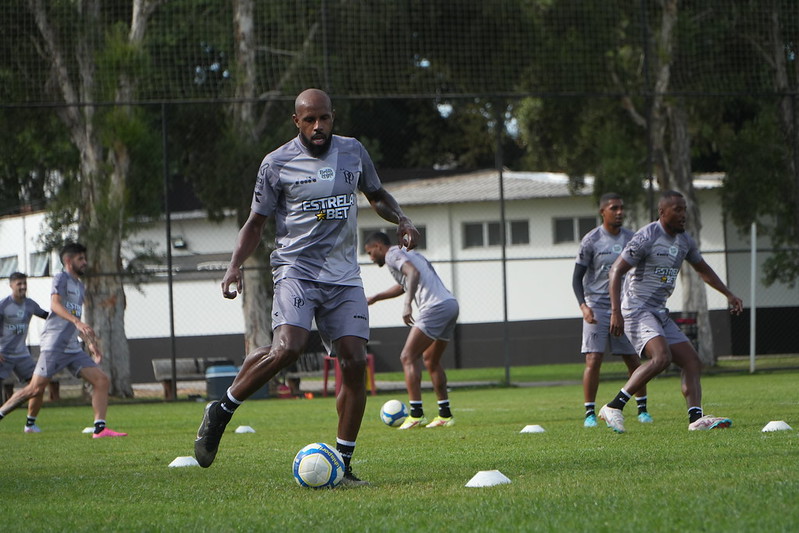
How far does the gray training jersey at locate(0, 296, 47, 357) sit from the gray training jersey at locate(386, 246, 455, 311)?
15.6 ft

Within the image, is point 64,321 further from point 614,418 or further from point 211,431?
point 211,431

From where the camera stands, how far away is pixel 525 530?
15.4 feet

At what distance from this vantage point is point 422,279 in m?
12.2

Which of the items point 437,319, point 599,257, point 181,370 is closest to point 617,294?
point 599,257

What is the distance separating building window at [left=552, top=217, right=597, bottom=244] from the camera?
110 ft

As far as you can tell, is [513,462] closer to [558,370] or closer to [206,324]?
[558,370]

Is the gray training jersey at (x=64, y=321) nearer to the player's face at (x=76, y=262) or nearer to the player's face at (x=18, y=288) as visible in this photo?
the player's face at (x=76, y=262)

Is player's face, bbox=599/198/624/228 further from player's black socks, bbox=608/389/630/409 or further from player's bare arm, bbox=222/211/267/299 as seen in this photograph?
player's bare arm, bbox=222/211/267/299

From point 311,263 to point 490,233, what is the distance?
91.7 feet

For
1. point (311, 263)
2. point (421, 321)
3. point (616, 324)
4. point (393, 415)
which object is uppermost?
point (311, 263)

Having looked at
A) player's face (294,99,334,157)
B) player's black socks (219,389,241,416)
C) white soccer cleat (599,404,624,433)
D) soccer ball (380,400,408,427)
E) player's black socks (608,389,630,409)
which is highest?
player's face (294,99,334,157)

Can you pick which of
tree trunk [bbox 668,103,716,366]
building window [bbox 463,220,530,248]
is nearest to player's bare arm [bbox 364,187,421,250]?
tree trunk [bbox 668,103,716,366]

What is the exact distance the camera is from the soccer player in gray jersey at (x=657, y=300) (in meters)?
9.73

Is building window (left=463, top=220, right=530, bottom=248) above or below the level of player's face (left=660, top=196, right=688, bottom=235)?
below
